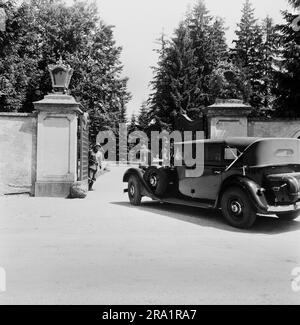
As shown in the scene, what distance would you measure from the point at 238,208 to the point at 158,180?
2.38 m

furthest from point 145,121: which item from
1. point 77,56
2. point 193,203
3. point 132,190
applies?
point 193,203

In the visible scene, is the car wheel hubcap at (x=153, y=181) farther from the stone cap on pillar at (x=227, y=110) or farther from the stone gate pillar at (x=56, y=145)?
the stone cap on pillar at (x=227, y=110)

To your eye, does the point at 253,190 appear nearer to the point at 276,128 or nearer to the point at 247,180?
the point at 247,180

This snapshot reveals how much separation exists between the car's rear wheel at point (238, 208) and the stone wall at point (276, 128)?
4.74 m

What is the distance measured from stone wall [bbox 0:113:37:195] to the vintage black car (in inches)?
192

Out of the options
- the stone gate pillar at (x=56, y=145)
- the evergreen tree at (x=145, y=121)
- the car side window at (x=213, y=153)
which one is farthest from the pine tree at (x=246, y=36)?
the car side window at (x=213, y=153)

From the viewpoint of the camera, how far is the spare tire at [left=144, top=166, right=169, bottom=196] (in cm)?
826

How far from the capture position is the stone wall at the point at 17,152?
10.6 metres

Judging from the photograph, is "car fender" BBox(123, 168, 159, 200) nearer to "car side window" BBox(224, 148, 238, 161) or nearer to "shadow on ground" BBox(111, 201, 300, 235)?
"shadow on ground" BBox(111, 201, 300, 235)

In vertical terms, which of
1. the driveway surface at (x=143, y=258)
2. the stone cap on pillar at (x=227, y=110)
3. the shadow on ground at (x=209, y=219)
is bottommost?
the driveway surface at (x=143, y=258)

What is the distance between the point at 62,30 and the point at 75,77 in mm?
4014

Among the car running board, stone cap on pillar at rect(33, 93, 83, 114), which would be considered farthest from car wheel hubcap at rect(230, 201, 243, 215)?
stone cap on pillar at rect(33, 93, 83, 114)
